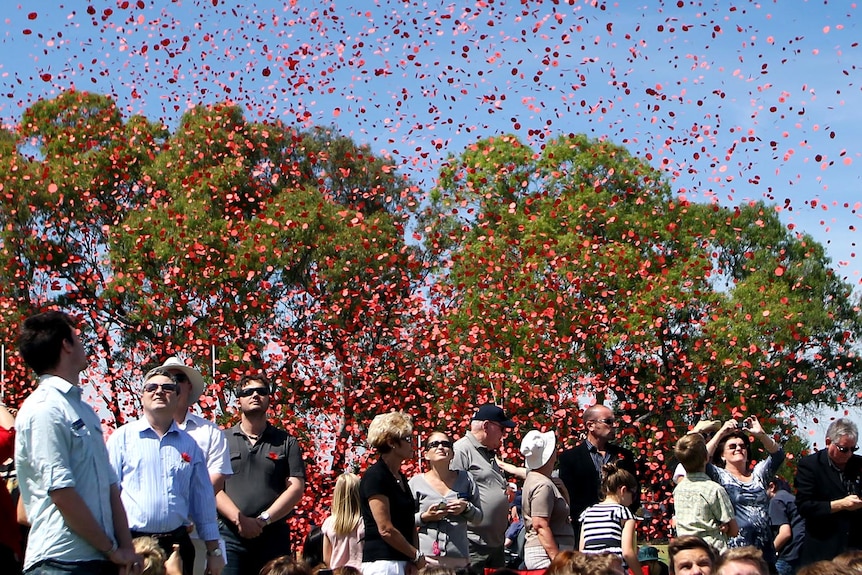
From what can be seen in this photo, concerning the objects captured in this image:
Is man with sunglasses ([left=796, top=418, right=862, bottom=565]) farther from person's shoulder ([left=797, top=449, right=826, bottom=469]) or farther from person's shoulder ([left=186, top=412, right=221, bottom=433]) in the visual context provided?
person's shoulder ([left=186, top=412, right=221, bottom=433])

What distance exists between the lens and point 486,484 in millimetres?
7477

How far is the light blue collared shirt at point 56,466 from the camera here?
388 centimetres

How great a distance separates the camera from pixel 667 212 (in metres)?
26.2

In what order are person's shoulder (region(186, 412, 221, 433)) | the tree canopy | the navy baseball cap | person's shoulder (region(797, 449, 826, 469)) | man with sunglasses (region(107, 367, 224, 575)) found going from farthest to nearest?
the tree canopy → person's shoulder (region(797, 449, 826, 469)) → the navy baseball cap → person's shoulder (region(186, 412, 221, 433)) → man with sunglasses (region(107, 367, 224, 575))

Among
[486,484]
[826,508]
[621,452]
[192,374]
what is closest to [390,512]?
[192,374]

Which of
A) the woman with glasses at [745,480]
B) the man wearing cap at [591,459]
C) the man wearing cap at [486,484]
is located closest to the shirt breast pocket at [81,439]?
the man wearing cap at [486,484]

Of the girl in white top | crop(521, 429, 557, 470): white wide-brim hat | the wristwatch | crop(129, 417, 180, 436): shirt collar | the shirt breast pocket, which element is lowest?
the wristwatch

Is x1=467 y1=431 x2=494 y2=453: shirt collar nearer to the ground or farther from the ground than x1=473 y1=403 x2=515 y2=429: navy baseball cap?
nearer to the ground

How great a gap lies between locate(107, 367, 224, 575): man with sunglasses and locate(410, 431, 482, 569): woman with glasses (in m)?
1.65

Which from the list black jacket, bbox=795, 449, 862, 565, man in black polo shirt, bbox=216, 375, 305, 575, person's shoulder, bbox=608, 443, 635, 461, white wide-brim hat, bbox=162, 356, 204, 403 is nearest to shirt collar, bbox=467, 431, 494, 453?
person's shoulder, bbox=608, 443, 635, 461

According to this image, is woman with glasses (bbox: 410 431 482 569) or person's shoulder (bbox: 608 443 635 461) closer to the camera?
woman with glasses (bbox: 410 431 482 569)

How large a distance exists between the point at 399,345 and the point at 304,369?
79.4 inches

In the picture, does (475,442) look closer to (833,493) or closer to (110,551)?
(833,493)

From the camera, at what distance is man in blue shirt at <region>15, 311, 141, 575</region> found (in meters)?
3.87
